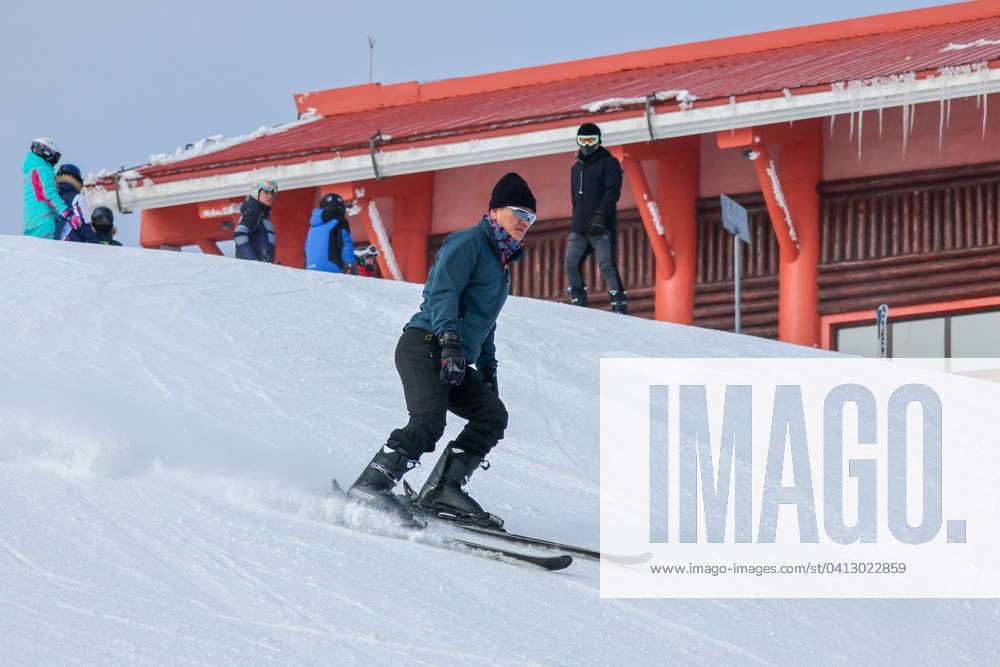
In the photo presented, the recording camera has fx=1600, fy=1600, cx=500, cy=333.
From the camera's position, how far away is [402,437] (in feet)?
19.5

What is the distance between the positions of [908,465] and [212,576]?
4.38 metres

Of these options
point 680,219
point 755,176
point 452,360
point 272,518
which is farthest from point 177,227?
point 452,360

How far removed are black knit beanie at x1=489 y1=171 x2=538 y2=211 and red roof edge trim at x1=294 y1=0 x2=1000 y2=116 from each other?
1144 cm

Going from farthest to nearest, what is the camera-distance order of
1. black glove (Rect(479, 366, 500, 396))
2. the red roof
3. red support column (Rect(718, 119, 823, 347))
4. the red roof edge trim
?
the red roof edge trim → red support column (Rect(718, 119, 823, 347)) → the red roof → black glove (Rect(479, 366, 500, 396))

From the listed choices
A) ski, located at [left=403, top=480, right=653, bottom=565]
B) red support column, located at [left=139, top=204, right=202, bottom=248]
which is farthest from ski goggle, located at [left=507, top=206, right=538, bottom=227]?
red support column, located at [left=139, top=204, right=202, bottom=248]

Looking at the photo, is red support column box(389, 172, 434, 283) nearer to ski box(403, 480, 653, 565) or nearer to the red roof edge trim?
the red roof edge trim

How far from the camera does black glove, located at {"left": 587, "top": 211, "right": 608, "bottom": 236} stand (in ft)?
37.3

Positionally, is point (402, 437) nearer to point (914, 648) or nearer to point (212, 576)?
point (212, 576)

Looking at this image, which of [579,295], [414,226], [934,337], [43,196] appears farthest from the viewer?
[414,226]

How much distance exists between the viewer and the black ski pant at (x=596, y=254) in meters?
11.5

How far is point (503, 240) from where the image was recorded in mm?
5969

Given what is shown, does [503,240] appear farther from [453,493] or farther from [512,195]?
[453,493]

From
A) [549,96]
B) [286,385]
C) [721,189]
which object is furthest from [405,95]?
[286,385]

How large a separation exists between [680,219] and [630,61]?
10.8 ft
